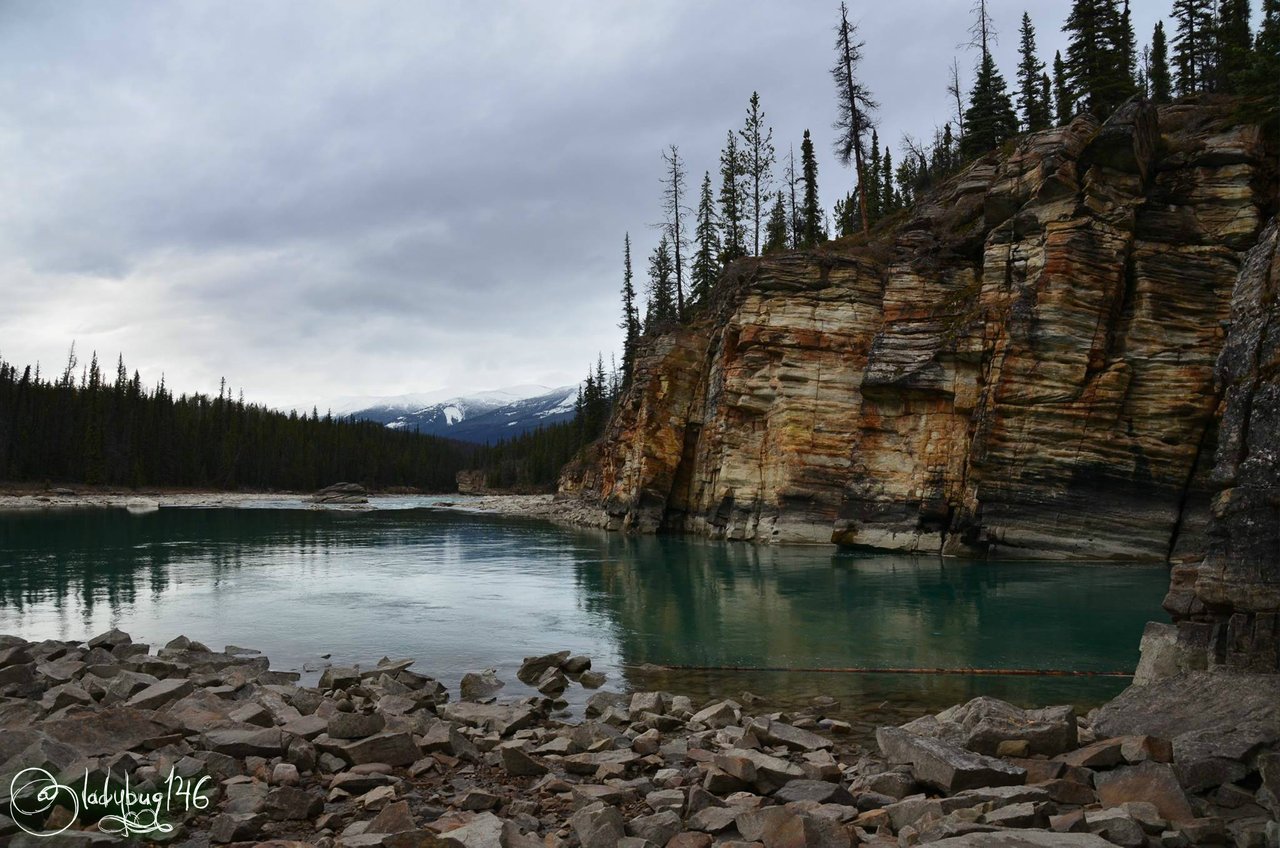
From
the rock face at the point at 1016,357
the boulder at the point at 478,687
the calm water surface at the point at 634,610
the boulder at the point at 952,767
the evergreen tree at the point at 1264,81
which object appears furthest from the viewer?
the rock face at the point at 1016,357

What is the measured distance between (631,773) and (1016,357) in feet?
107

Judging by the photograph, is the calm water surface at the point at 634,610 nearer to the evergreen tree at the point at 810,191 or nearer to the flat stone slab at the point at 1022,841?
the flat stone slab at the point at 1022,841

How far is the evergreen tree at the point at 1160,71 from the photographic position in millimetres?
57053

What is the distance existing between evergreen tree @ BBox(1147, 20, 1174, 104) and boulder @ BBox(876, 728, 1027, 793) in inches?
2196

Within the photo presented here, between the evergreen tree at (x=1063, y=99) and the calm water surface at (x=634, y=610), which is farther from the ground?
the evergreen tree at (x=1063, y=99)

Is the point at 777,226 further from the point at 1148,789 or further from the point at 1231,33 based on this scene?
the point at 1148,789

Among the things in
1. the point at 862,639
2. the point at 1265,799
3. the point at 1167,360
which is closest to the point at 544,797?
the point at 1265,799

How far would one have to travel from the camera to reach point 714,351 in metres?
55.9

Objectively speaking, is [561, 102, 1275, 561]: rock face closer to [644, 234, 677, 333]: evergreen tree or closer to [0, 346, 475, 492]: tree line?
[644, 234, 677, 333]: evergreen tree

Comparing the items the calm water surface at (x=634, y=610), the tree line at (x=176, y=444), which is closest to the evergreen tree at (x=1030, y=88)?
the calm water surface at (x=634, y=610)

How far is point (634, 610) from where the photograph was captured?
81.9ft

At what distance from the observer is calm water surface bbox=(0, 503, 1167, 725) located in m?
16.9

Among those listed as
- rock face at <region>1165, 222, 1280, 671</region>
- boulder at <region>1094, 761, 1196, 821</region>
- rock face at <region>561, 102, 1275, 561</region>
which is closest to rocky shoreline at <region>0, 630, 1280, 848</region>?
boulder at <region>1094, 761, 1196, 821</region>
